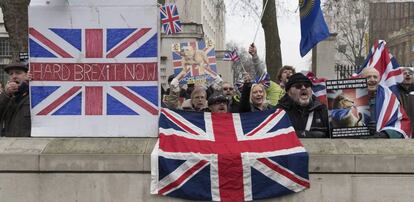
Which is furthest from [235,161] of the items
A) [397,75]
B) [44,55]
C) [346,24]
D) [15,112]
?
[346,24]

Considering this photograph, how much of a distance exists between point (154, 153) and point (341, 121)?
1.88m

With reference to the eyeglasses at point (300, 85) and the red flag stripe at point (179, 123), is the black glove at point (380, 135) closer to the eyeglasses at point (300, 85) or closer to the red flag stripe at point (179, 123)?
the eyeglasses at point (300, 85)

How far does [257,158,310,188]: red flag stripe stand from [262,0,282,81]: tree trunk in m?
10.0

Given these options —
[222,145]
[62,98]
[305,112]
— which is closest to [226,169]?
[222,145]

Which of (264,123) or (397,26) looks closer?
(264,123)

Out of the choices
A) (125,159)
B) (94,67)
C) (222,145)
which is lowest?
(125,159)

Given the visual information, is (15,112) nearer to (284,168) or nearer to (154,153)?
(154,153)

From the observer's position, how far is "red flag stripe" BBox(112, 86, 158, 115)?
193 inches

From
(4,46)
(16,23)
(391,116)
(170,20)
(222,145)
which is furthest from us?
(4,46)

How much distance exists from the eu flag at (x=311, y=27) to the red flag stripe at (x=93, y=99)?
3.28m

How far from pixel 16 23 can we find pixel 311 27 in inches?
252

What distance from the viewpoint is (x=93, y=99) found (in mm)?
4891

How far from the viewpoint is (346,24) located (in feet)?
179

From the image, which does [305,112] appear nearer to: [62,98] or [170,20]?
[62,98]
